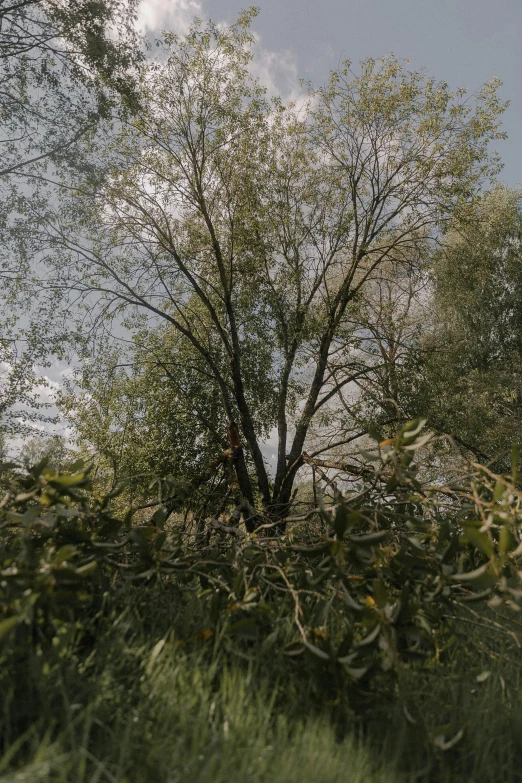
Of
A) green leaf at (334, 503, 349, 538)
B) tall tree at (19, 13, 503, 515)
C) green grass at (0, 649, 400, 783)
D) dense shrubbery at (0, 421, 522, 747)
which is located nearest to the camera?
green grass at (0, 649, 400, 783)

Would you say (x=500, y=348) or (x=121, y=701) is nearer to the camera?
(x=121, y=701)

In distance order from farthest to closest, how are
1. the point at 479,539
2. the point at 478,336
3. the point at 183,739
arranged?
the point at 478,336
the point at 479,539
the point at 183,739

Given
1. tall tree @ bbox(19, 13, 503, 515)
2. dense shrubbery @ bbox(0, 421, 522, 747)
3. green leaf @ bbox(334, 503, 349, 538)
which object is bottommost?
dense shrubbery @ bbox(0, 421, 522, 747)

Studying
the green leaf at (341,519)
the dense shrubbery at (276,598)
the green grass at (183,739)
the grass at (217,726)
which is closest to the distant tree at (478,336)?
the dense shrubbery at (276,598)

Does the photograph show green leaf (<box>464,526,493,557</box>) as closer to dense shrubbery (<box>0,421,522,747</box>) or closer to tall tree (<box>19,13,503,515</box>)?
dense shrubbery (<box>0,421,522,747</box>)

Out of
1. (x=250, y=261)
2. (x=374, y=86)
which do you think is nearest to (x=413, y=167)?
(x=374, y=86)

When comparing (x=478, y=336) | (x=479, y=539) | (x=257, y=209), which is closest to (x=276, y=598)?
(x=479, y=539)

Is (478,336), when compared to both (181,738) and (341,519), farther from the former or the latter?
(181,738)

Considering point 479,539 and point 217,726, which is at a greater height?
point 479,539

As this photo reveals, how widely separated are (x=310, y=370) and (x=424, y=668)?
1306 cm

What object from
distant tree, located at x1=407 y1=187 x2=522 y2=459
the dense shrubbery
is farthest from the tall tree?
the dense shrubbery

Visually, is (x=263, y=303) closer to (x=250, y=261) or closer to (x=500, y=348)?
(x=250, y=261)

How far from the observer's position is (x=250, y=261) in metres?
13.2

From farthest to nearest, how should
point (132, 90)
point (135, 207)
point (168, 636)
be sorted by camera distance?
point (135, 207) → point (132, 90) → point (168, 636)
